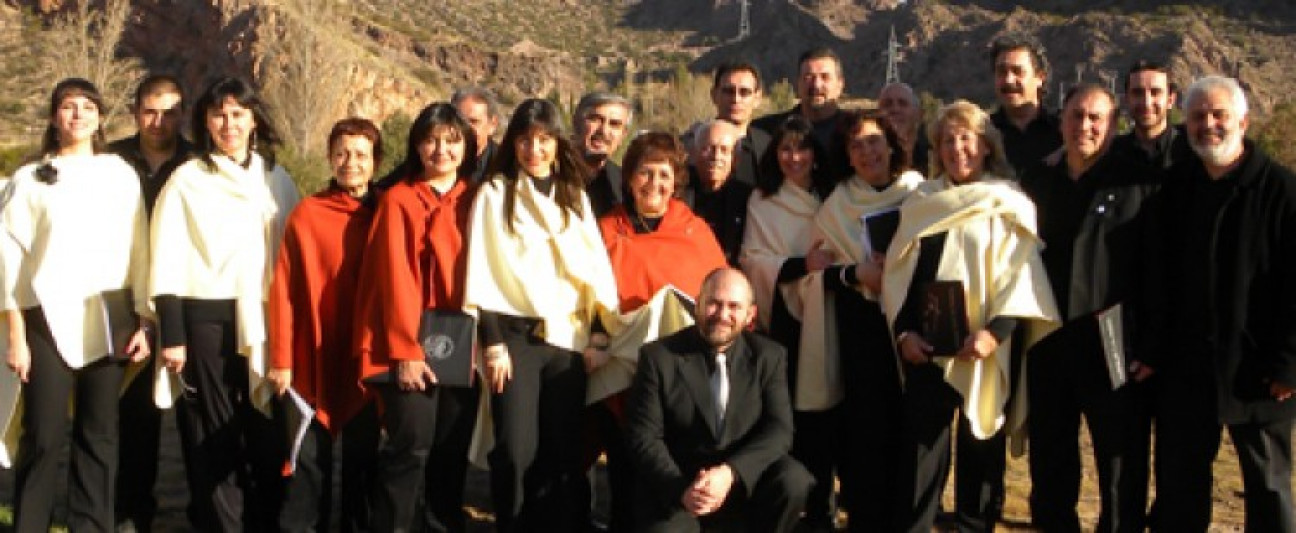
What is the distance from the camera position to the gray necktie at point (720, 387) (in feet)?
15.2

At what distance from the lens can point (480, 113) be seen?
5.82m

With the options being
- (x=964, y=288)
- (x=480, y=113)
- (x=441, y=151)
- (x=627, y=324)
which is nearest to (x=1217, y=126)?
(x=964, y=288)

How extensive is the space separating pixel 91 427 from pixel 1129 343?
4.47 metres

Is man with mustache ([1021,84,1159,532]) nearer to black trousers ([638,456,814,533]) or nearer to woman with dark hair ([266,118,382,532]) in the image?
black trousers ([638,456,814,533])

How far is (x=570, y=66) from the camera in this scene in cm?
7631

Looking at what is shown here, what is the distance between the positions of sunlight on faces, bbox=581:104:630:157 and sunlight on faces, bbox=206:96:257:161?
62.8 inches

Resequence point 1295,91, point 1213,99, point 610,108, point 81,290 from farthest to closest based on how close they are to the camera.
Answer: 1. point 1295,91
2. point 610,108
3. point 81,290
4. point 1213,99

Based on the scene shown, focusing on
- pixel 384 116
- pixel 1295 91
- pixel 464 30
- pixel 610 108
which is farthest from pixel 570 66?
pixel 610 108

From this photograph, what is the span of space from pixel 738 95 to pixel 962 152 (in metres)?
2.00

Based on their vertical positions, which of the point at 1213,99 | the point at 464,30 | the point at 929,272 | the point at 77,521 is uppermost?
the point at 464,30

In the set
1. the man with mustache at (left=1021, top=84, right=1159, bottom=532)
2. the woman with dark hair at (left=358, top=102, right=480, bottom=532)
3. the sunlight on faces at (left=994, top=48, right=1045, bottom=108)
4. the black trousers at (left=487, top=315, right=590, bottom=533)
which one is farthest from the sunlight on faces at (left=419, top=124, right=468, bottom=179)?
the sunlight on faces at (left=994, top=48, right=1045, bottom=108)

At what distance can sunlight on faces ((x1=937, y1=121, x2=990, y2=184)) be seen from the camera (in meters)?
4.69

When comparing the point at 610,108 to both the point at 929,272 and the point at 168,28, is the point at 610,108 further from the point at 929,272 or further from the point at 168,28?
the point at 168,28

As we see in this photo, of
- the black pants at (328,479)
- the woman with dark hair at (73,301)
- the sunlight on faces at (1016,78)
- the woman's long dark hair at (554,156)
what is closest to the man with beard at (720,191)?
the woman's long dark hair at (554,156)
